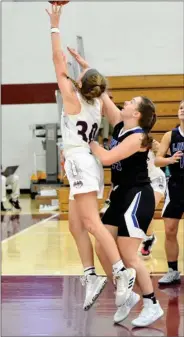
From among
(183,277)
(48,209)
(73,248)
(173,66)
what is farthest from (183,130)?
(173,66)

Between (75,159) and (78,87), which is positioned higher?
(78,87)

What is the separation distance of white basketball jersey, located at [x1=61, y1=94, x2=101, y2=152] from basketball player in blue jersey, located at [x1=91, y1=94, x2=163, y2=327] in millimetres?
88

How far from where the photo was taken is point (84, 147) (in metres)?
4.00

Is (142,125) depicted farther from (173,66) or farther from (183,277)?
(173,66)

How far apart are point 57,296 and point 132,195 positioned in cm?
143

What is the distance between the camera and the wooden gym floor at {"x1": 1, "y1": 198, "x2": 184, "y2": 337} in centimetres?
386

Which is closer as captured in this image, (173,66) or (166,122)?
(166,122)

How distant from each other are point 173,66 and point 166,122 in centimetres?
209

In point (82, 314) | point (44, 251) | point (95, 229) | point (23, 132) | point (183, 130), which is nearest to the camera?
point (95, 229)

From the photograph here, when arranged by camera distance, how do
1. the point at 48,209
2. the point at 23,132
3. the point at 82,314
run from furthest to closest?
the point at 23,132 → the point at 48,209 → the point at 82,314

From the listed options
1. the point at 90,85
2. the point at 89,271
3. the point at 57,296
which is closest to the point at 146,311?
the point at 89,271

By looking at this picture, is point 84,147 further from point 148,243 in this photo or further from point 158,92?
point 158,92

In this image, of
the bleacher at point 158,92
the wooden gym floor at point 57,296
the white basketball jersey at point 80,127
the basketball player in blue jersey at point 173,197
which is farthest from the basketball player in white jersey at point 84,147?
the bleacher at point 158,92

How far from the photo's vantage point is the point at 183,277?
18.5 feet
